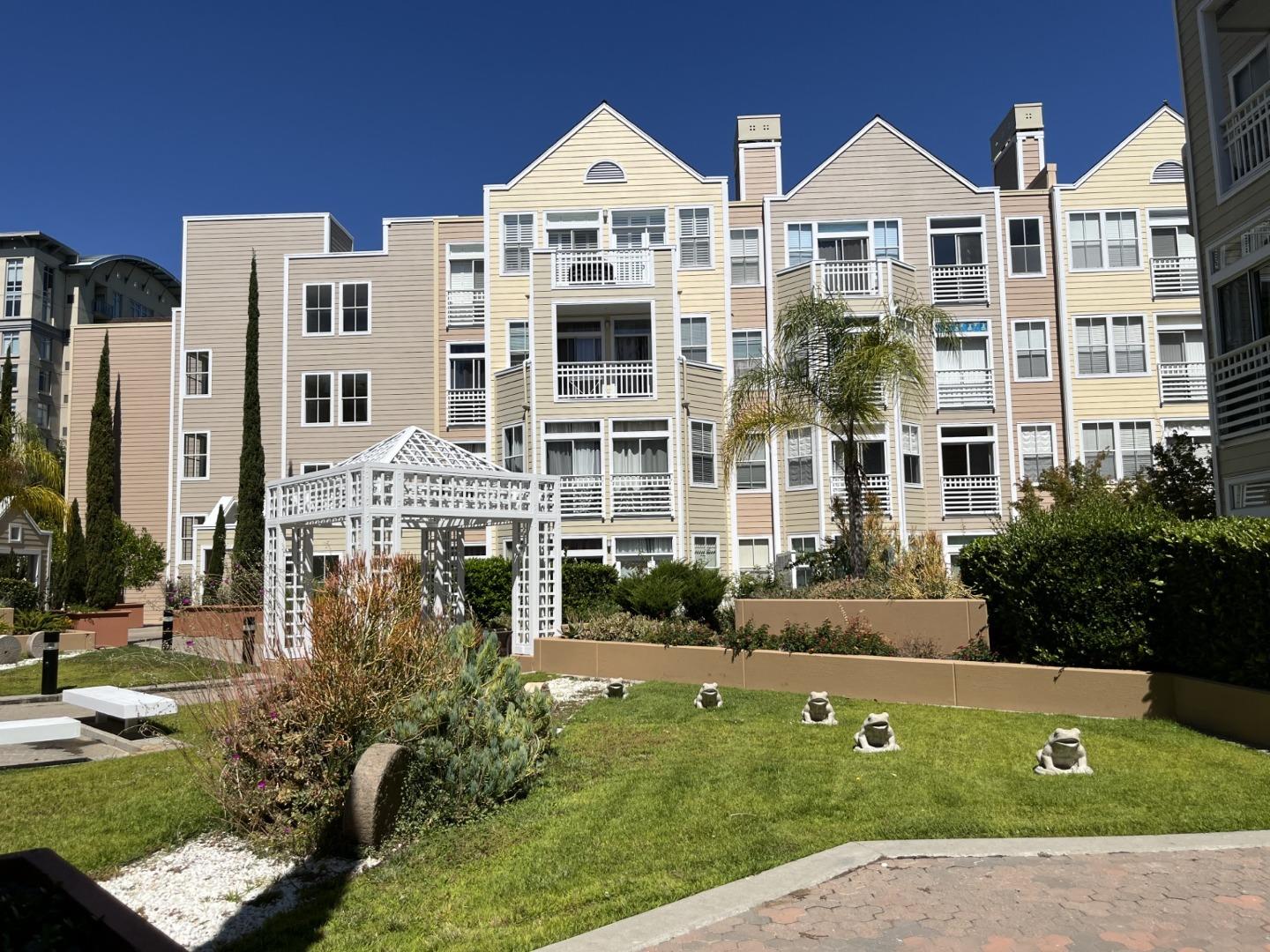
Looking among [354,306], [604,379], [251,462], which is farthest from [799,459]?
[251,462]

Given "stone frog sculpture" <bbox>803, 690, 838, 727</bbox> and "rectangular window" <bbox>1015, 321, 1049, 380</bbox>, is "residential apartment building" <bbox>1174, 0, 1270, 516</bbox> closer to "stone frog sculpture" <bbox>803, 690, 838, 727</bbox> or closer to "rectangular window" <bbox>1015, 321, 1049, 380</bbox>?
"stone frog sculpture" <bbox>803, 690, 838, 727</bbox>

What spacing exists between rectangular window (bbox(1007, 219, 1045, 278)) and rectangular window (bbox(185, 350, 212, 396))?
24398 millimetres

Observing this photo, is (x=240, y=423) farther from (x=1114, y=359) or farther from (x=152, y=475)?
(x=1114, y=359)

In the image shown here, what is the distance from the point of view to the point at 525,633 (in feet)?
57.0

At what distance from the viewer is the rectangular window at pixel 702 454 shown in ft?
83.4

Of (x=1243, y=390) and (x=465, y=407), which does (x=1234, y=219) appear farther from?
(x=465, y=407)

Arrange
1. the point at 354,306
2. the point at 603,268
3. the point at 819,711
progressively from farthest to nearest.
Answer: the point at 354,306
the point at 603,268
the point at 819,711

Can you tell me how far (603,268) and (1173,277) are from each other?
1591 centimetres

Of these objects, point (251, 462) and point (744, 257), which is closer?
point (251, 462)

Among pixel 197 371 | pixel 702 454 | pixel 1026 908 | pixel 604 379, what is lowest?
pixel 1026 908

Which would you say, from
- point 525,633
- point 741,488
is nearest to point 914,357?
point 525,633

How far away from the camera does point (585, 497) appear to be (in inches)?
977

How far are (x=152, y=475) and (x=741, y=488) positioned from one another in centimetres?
1872

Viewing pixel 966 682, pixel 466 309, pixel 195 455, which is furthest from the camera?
pixel 195 455
